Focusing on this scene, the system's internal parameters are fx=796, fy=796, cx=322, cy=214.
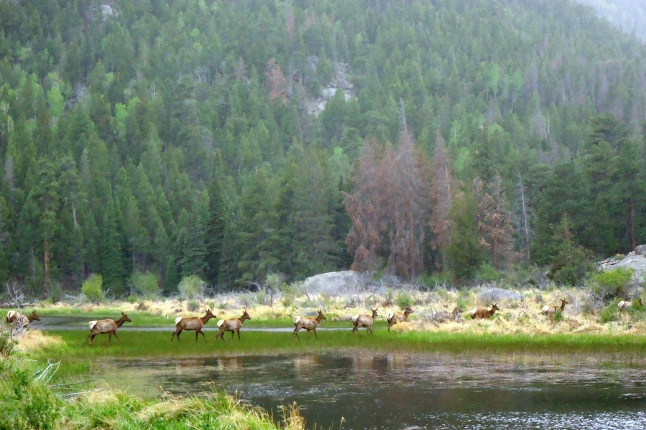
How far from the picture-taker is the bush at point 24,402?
40.1ft

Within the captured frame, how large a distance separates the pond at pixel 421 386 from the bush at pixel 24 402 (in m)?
5.69

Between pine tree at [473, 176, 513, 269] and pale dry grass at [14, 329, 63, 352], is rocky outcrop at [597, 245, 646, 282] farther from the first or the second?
pale dry grass at [14, 329, 63, 352]

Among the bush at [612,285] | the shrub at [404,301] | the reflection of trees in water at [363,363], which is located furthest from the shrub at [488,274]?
the reflection of trees in water at [363,363]

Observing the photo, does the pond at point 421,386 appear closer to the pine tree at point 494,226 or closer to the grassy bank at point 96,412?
the grassy bank at point 96,412

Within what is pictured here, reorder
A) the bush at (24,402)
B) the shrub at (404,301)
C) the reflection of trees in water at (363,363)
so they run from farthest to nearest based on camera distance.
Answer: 1. the shrub at (404,301)
2. the reflection of trees in water at (363,363)
3. the bush at (24,402)

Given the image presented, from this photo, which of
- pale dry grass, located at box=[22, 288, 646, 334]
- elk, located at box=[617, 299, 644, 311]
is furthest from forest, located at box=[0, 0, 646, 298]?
elk, located at box=[617, 299, 644, 311]

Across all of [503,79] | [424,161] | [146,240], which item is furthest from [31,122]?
[503,79]

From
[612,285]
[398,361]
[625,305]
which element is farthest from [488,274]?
[398,361]

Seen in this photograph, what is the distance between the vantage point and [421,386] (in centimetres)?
2125

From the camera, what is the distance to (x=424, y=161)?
77.9 meters

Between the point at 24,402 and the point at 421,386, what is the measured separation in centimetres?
1135

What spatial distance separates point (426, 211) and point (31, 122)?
78.1m

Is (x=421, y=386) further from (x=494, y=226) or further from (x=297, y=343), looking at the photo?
(x=494, y=226)

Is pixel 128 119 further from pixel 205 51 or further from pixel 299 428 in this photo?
pixel 299 428
